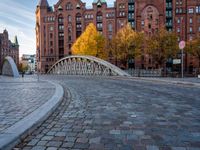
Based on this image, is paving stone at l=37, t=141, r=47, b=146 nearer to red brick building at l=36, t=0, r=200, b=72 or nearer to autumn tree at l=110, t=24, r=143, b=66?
autumn tree at l=110, t=24, r=143, b=66

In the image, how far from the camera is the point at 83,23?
74375 mm

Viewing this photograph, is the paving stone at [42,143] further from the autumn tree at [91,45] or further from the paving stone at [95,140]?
the autumn tree at [91,45]

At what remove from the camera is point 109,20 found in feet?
234

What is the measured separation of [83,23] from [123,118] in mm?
71071

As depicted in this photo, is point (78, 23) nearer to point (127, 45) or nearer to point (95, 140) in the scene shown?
point (127, 45)

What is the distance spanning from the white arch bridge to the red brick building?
26661mm

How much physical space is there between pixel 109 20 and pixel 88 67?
3750 cm

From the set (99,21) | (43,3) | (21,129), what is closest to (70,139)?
(21,129)

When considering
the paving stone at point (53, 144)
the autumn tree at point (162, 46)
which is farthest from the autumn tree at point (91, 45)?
the paving stone at point (53, 144)

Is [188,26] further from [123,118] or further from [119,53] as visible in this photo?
[123,118]

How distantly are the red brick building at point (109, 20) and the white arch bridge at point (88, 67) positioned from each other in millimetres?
26661

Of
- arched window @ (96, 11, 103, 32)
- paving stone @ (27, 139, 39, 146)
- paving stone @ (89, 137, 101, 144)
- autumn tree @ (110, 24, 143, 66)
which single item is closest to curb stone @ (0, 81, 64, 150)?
paving stone @ (27, 139, 39, 146)

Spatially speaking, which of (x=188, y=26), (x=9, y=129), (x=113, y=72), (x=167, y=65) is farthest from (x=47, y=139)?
(x=188, y=26)

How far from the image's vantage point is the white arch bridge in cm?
3291
